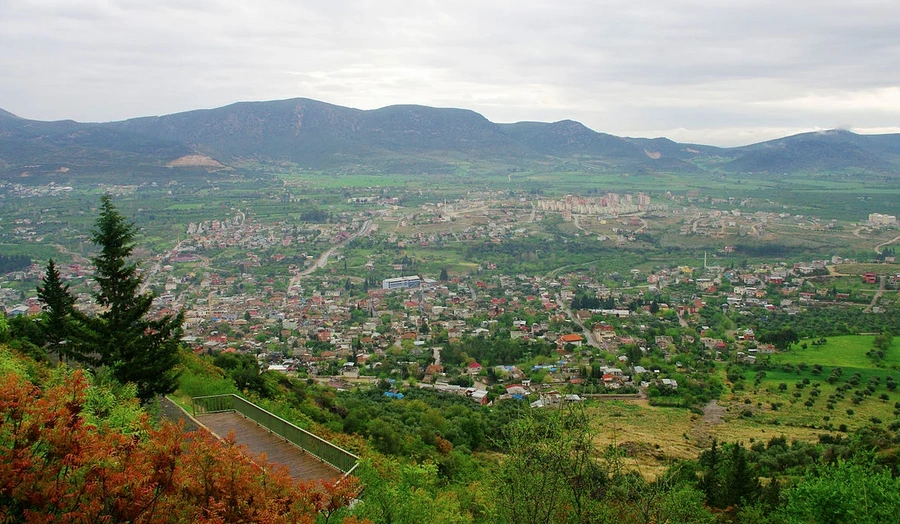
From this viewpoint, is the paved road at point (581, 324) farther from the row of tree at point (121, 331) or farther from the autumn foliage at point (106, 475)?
the autumn foliage at point (106, 475)

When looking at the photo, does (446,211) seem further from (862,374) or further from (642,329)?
(862,374)

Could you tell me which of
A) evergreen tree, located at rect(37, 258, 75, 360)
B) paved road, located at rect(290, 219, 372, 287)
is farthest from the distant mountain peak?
evergreen tree, located at rect(37, 258, 75, 360)

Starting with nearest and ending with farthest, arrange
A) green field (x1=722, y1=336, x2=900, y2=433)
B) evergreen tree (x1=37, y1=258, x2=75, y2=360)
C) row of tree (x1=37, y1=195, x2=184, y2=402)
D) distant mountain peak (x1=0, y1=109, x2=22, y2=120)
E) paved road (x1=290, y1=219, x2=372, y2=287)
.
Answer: row of tree (x1=37, y1=195, x2=184, y2=402) < evergreen tree (x1=37, y1=258, x2=75, y2=360) < green field (x1=722, y1=336, x2=900, y2=433) < paved road (x1=290, y1=219, x2=372, y2=287) < distant mountain peak (x1=0, y1=109, x2=22, y2=120)

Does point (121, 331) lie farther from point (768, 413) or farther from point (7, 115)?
point (7, 115)

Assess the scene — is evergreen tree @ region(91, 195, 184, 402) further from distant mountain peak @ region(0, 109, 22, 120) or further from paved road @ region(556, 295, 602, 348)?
distant mountain peak @ region(0, 109, 22, 120)

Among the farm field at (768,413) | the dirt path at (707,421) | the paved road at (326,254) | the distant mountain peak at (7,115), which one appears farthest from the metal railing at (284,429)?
the distant mountain peak at (7,115)

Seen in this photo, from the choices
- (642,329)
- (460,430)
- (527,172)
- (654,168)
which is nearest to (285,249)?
Answer: (642,329)

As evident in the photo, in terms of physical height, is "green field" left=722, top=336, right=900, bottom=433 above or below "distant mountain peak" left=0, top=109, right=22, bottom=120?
below
